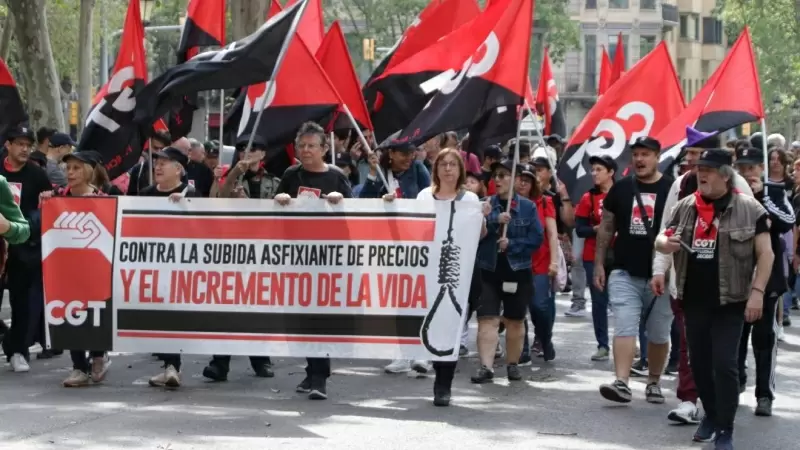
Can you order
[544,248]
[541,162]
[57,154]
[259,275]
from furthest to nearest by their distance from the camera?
[57,154]
[541,162]
[544,248]
[259,275]

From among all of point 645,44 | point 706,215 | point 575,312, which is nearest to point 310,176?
point 706,215

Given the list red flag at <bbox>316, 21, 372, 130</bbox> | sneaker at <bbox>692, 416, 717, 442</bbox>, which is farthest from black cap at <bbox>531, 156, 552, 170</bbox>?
sneaker at <bbox>692, 416, 717, 442</bbox>

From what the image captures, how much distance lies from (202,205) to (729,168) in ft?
12.6

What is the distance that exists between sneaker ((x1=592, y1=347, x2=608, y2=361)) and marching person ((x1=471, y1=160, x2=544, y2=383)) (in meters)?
1.39

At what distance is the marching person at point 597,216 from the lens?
1395cm

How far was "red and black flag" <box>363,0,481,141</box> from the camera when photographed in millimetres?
14570

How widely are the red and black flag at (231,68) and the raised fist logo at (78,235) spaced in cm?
103

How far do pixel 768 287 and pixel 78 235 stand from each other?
4.66 meters

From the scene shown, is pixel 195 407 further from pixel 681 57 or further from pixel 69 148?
pixel 681 57

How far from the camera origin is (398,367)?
43.8ft

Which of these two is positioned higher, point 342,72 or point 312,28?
point 312,28

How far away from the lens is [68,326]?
470 inches

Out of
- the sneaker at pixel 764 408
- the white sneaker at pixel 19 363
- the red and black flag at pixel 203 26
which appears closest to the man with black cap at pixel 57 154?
the red and black flag at pixel 203 26

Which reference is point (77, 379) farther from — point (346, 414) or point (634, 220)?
point (634, 220)
